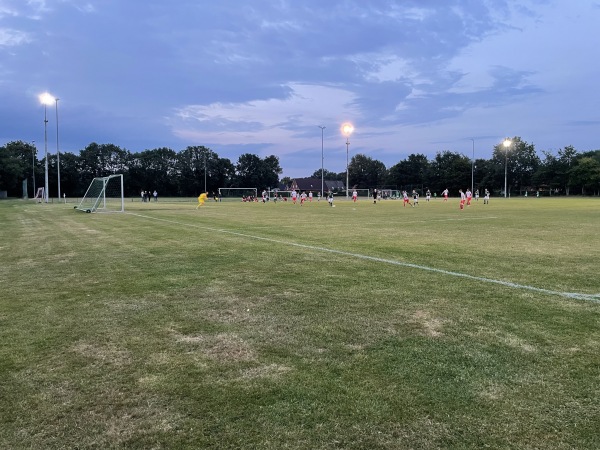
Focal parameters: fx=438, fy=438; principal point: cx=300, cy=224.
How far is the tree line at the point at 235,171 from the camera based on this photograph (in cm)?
10919

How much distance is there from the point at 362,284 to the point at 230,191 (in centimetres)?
9301

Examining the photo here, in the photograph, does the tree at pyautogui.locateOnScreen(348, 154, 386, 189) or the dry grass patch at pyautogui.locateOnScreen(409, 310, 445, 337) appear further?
the tree at pyautogui.locateOnScreen(348, 154, 386, 189)

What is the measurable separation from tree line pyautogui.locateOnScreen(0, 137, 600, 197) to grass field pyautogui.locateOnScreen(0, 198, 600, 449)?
108m

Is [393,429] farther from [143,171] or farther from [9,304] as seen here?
[143,171]

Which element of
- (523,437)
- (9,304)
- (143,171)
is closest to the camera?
(523,437)

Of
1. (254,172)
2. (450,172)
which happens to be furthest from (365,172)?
(254,172)

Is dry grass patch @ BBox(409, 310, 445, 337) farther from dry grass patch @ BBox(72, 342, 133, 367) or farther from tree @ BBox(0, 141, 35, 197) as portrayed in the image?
tree @ BBox(0, 141, 35, 197)

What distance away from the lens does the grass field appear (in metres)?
3.04

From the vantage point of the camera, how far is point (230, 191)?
9856cm

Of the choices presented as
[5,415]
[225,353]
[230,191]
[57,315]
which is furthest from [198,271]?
[230,191]

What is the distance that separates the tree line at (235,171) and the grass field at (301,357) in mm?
107972

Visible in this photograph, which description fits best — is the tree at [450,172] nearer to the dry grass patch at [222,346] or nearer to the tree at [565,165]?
the tree at [565,165]

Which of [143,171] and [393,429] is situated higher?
[143,171]

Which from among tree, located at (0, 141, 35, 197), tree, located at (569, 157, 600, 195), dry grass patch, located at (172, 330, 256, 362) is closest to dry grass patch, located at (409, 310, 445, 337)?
dry grass patch, located at (172, 330, 256, 362)
